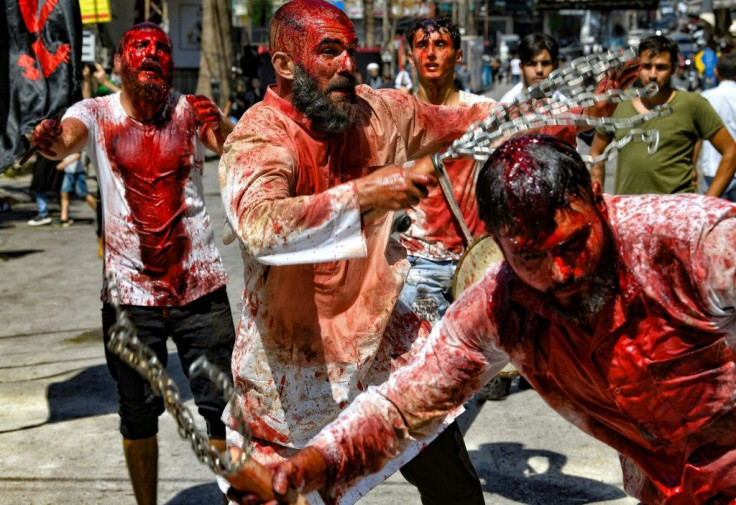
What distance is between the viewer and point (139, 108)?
4531mm

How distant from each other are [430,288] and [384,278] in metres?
1.86

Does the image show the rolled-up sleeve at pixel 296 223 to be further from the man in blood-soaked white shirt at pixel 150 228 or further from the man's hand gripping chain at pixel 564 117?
the man in blood-soaked white shirt at pixel 150 228

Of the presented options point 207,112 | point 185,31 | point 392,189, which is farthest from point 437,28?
point 185,31

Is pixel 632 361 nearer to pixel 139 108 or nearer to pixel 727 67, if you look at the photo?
pixel 139 108

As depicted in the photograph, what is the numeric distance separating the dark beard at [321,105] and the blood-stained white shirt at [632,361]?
91cm

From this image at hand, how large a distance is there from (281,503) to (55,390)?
4.29 meters

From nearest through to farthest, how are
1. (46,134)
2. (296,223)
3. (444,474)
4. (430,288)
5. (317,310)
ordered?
1. (296,223)
2. (317,310)
3. (444,474)
4. (46,134)
5. (430,288)

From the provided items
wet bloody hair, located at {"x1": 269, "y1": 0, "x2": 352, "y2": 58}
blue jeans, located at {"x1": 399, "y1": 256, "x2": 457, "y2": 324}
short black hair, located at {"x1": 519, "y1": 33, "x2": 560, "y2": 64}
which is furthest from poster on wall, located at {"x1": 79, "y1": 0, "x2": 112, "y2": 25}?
wet bloody hair, located at {"x1": 269, "y1": 0, "x2": 352, "y2": 58}

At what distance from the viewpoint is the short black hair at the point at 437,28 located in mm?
5766

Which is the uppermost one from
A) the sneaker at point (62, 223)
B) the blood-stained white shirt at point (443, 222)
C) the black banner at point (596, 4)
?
the black banner at point (596, 4)

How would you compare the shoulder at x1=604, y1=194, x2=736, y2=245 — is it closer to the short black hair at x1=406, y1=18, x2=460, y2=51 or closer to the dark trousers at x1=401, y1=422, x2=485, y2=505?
the dark trousers at x1=401, y1=422, x2=485, y2=505

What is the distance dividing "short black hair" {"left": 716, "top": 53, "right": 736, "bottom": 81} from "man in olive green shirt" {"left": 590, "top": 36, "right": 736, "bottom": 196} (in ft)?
4.35

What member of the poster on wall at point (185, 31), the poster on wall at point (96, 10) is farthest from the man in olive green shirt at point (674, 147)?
the poster on wall at point (185, 31)

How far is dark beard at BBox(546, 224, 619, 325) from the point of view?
2.24 m
